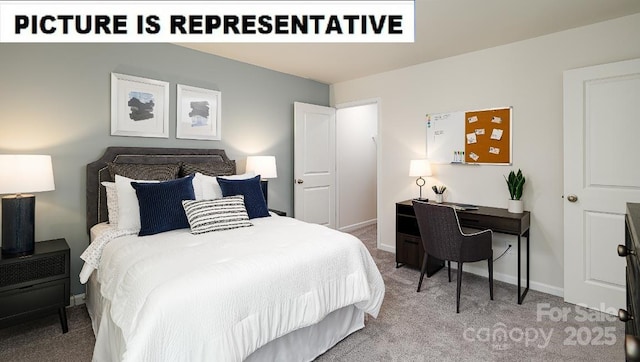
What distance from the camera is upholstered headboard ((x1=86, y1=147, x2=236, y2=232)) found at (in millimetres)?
2693

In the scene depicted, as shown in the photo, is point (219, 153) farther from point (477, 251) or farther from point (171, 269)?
point (477, 251)

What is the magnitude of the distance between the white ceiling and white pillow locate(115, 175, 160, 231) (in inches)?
65.4

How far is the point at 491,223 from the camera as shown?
2869mm

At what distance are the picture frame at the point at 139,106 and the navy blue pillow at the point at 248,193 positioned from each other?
3.12 ft

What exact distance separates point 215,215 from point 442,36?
2648 millimetres

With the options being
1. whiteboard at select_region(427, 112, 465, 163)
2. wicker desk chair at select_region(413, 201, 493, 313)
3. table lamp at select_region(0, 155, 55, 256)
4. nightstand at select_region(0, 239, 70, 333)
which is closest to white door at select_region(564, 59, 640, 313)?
wicker desk chair at select_region(413, 201, 493, 313)

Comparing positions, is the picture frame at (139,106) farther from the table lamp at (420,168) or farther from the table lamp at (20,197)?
the table lamp at (420,168)

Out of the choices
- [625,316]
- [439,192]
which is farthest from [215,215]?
[439,192]

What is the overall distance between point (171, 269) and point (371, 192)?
15.3ft

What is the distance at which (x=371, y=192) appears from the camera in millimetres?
5879

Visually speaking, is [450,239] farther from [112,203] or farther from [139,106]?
[139,106]

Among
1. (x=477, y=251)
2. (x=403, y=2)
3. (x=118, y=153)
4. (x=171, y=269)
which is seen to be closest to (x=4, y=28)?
(x=118, y=153)

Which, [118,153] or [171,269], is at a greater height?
[118,153]

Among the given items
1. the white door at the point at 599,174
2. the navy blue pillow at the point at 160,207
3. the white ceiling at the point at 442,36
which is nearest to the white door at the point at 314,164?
the white ceiling at the point at 442,36
